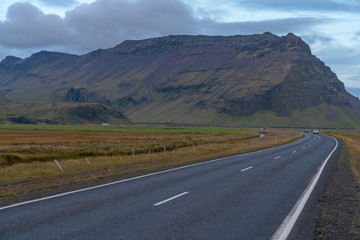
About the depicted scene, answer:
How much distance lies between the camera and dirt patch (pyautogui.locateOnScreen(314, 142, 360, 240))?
28.2 ft

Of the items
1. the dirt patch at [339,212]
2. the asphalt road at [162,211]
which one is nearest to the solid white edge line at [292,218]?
the asphalt road at [162,211]

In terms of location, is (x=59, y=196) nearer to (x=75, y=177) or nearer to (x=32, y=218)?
(x=32, y=218)

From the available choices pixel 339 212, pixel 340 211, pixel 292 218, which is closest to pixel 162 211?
pixel 292 218

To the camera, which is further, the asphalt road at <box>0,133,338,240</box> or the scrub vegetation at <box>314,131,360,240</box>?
the scrub vegetation at <box>314,131,360,240</box>

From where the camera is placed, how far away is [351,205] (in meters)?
11.8

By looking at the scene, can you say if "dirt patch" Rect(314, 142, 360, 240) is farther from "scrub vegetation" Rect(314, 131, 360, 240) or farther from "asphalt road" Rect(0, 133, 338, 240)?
"asphalt road" Rect(0, 133, 338, 240)

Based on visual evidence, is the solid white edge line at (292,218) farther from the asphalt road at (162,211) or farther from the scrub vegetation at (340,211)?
the scrub vegetation at (340,211)

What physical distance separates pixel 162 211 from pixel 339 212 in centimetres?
530

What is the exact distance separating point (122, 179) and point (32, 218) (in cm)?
752

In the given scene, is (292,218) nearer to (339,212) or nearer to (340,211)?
(339,212)

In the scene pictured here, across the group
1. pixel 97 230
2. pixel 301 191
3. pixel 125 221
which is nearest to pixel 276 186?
pixel 301 191

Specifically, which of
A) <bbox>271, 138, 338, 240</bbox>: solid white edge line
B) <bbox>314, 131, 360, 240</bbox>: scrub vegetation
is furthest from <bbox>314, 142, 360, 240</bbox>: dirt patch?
<bbox>271, 138, 338, 240</bbox>: solid white edge line

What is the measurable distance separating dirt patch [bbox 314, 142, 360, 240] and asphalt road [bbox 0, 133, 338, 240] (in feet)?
2.70

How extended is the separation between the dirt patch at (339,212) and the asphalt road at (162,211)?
82 centimetres
